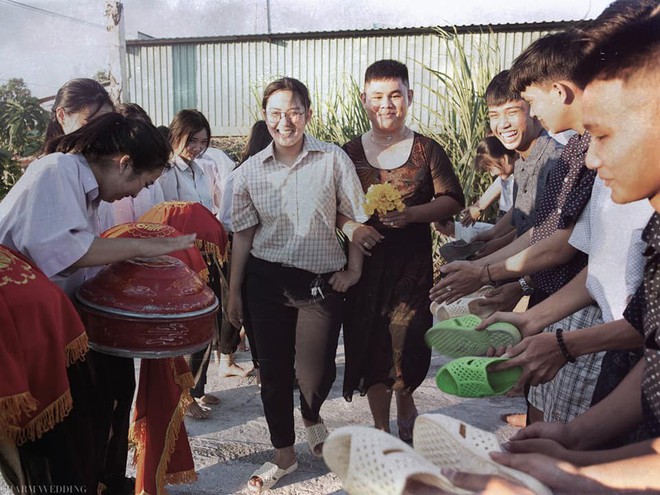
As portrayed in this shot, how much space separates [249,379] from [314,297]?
1637 millimetres

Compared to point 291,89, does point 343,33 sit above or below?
above

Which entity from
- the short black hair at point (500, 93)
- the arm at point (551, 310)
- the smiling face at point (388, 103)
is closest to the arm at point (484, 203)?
the short black hair at point (500, 93)

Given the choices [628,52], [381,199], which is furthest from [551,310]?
[381,199]

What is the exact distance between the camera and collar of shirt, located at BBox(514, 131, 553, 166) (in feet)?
10.9

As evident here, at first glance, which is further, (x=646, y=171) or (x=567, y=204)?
(x=567, y=204)

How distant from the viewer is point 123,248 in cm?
229

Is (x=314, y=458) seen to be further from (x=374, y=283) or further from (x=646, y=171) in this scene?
(x=646, y=171)

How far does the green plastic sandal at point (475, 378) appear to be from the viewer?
166 cm

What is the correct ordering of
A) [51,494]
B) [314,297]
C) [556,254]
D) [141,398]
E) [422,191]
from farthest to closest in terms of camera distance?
[422,191] → [314,297] → [141,398] → [556,254] → [51,494]

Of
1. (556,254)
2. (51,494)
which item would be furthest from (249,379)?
(556,254)

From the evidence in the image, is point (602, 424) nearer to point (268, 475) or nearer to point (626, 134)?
point (626, 134)

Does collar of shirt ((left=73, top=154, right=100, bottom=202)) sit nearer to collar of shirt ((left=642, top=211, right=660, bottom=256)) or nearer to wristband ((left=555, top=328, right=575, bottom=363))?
wristband ((left=555, top=328, right=575, bottom=363))

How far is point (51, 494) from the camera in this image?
2104 mm

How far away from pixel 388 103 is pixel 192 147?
1622 mm
